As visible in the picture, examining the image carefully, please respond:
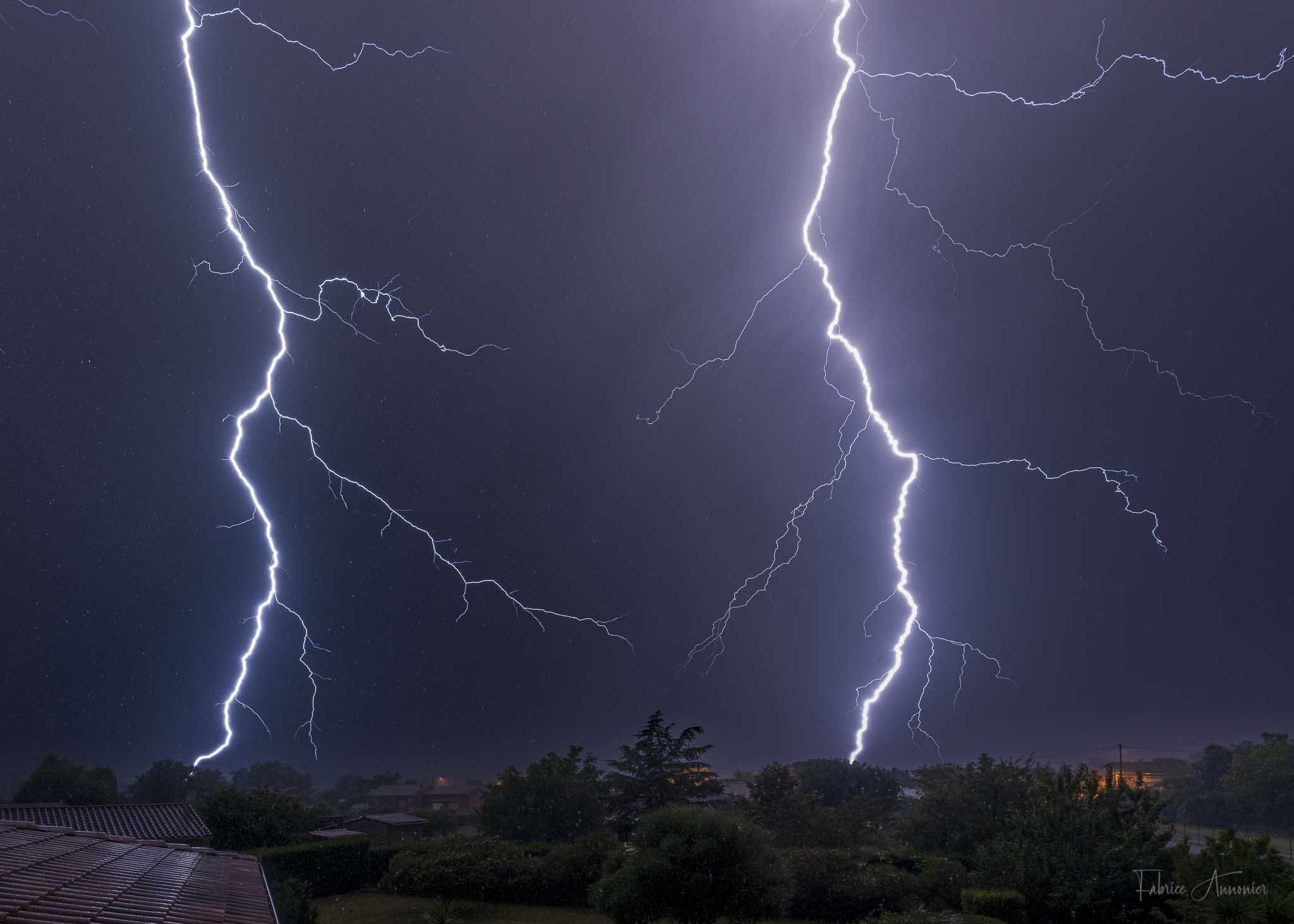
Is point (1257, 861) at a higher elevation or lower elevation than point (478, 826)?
higher

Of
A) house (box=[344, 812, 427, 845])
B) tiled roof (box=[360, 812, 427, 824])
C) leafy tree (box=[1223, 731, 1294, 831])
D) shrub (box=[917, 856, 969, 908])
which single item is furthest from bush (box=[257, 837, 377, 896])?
leafy tree (box=[1223, 731, 1294, 831])

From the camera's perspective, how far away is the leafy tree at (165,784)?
3484 cm

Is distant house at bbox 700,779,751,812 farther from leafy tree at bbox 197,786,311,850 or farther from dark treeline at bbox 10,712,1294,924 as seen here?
leafy tree at bbox 197,786,311,850

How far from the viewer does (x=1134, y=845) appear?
35.6ft

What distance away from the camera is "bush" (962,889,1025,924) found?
11.0 meters

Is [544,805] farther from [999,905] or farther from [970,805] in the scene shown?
[999,905]

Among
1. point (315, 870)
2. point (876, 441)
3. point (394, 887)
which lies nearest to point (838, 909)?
point (394, 887)

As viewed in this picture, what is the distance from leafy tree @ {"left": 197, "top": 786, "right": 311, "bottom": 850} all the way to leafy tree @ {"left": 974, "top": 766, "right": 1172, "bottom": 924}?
17514 millimetres

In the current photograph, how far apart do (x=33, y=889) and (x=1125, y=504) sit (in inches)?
1239

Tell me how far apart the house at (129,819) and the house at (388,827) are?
9535mm

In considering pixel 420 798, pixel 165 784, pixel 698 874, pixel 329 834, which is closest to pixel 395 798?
pixel 420 798

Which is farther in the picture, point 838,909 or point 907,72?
point 907,72

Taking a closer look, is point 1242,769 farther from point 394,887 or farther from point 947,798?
point 394,887

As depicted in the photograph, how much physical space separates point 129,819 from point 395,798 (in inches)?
1434
